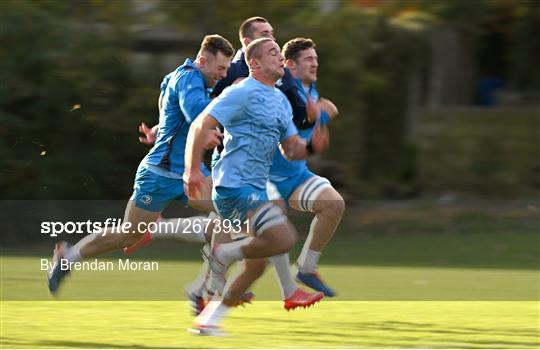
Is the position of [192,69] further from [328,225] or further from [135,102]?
[135,102]

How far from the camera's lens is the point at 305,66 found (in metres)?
9.51

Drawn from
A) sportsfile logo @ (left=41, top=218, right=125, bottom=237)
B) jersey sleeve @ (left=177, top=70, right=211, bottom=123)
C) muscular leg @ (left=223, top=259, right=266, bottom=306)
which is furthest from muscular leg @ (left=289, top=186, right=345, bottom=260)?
sportsfile logo @ (left=41, top=218, right=125, bottom=237)

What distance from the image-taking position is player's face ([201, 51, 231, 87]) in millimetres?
8984

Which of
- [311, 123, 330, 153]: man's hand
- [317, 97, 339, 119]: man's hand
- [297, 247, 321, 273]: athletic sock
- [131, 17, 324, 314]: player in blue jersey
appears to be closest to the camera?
[311, 123, 330, 153]: man's hand

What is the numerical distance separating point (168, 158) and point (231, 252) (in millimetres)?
1279

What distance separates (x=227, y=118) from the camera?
309 inches

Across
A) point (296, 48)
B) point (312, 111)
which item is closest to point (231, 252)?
point (312, 111)

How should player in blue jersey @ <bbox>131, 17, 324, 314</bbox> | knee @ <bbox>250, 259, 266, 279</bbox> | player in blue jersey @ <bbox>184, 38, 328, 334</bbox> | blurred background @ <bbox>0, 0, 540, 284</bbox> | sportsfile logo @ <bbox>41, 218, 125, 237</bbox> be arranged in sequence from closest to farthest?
player in blue jersey @ <bbox>184, 38, 328, 334</bbox>, knee @ <bbox>250, 259, 266, 279</bbox>, player in blue jersey @ <bbox>131, 17, 324, 314</bbox>, sportsfile logo @ <bbox>41, 218, 125, 237</bbox>, blurred background @ <bbox>0, 0, 540, 284</bbox>

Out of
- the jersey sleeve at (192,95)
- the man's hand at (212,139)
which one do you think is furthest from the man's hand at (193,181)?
the jersey sleeve at (192,95)

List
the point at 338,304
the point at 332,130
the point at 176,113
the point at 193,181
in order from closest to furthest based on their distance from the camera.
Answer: the point at 193,181
the point at 176,113
the point at 338,304
the point at 332,130

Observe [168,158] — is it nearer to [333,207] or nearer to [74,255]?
[74,255]

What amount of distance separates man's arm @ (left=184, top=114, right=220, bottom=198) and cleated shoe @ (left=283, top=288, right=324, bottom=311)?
1341 millimetres

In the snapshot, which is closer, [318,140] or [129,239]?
[318,140]

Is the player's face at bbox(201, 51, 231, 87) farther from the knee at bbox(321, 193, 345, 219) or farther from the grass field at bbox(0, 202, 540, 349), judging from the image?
the grass field at bbox(0, 202, 540, 349)
